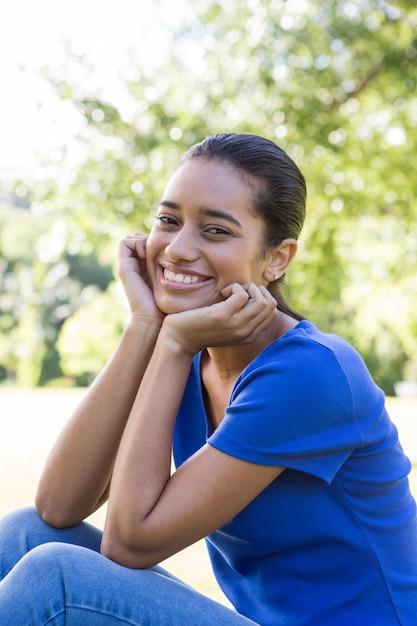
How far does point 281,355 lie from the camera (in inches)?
92.0

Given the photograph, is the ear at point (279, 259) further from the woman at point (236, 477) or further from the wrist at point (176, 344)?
the wrist at point (176, 344)

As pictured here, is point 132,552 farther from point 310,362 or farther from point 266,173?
point 266,173

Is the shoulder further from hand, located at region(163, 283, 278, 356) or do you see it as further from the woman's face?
the woman's face

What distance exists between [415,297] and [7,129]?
7229 mm

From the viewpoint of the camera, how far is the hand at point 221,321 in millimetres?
2559

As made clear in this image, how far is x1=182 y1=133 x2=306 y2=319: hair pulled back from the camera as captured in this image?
2689mm

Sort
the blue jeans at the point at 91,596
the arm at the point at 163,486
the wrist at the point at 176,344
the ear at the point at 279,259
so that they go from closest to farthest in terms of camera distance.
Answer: the blue jeans at the point at 91,596 → the arm at the point at 163,486 → the wrist at the point at 176,344 → the ear at the point at 279,259

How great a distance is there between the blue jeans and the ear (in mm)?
1093

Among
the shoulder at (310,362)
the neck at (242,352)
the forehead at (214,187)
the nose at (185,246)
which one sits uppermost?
the forehead at (214,187)

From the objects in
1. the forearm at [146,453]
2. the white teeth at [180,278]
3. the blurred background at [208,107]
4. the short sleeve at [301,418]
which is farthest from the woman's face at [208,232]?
the blurred background at [208,107]

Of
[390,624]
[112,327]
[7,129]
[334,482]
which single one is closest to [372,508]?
[334,482]

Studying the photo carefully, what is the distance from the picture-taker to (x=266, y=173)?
2715mm

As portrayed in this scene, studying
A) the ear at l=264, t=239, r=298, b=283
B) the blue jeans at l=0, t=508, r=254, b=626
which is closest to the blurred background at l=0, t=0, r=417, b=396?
the ear at l=264, t=239, r=298, b=283

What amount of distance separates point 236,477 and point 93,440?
0.72 meters
